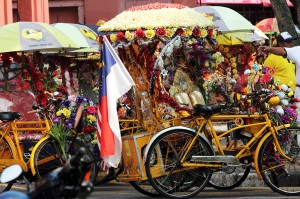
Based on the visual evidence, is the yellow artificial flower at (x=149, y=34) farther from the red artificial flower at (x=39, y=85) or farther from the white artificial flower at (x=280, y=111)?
the red artificial flower at (x=39, y=85)

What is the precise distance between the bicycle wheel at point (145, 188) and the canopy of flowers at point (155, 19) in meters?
1.72

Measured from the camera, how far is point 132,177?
1070cm

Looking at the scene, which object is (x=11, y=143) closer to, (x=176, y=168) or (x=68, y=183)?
(x=176, y=168)

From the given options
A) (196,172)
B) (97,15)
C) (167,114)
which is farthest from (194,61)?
(97,15)

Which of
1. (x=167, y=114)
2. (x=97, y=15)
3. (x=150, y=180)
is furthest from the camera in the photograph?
(x=97, y=15)

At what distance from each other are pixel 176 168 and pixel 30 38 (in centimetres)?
386

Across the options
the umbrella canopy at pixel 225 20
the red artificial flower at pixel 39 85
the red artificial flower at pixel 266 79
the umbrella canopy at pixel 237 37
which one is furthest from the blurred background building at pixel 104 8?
the red artificial flower at pixel 266 79

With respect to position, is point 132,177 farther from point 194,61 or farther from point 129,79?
point 194,61

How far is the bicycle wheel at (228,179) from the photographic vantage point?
445 inches

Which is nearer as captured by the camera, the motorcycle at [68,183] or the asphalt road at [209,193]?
the motorcycle at [68,183]

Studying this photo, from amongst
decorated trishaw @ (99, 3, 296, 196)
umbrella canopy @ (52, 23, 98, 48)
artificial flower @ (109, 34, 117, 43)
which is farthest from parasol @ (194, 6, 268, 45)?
artificial flower @ (109, 34, 117, 43)

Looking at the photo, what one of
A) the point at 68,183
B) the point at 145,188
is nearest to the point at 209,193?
the point at 145,188

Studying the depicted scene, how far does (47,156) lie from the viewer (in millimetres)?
11344

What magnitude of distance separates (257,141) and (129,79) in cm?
157
